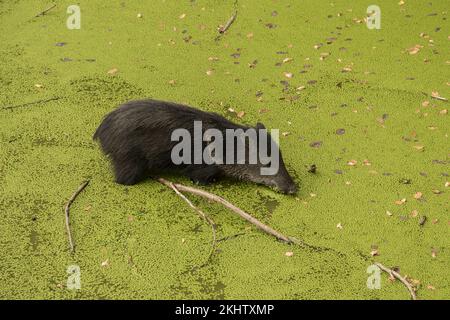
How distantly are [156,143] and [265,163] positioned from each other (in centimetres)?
67

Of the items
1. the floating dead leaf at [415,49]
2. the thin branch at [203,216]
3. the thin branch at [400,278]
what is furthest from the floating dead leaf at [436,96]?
the thin branch at [203,216]

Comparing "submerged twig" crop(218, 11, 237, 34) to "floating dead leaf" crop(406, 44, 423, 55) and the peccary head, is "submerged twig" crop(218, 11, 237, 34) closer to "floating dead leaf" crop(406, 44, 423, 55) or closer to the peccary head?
"floating dead leaf" crop(406, 44, 423, 55)

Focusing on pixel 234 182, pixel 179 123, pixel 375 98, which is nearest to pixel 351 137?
pixel 375 98

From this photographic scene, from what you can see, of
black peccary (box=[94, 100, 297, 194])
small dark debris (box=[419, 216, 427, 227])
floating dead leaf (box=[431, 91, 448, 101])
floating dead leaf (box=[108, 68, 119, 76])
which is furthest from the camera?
floating dead leaf (box=[108, 68, 119, 76])

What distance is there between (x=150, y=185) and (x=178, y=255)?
63 centimetres

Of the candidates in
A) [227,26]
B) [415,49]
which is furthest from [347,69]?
[227,26]

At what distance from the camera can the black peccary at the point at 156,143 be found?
150 inches

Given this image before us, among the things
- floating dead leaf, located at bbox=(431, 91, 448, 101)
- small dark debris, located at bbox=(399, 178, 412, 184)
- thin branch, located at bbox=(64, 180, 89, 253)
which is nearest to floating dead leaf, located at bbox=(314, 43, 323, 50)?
floating dead leaf, located at bbox=(431, 91, 448, 101)

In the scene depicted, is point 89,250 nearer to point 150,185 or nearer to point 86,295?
point 86,295

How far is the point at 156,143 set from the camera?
12.6 feet

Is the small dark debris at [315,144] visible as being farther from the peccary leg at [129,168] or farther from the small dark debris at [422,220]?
the peccary leg at [129,168]

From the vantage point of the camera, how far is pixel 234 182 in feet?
13.1

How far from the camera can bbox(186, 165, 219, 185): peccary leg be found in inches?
153

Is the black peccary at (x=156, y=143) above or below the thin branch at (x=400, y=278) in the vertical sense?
above
